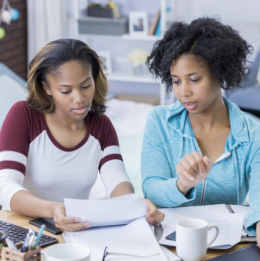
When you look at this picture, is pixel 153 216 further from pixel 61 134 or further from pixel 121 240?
pixel 61 134

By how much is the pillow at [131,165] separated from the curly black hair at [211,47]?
0.72 meters

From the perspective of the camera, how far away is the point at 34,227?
986 mm

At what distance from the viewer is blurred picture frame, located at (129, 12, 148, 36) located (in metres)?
3.74

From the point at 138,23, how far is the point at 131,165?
2105mm

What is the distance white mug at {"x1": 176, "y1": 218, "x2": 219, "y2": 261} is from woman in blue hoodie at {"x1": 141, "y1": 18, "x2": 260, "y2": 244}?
255 mm

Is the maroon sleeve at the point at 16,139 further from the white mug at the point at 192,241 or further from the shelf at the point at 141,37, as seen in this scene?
the shelf at the point at 141,37

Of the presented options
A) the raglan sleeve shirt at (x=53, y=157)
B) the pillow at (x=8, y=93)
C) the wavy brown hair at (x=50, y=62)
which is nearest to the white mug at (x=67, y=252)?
the raglan sleeve shirt at (x=53, y=157)

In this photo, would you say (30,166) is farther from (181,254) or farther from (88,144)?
(181,254)

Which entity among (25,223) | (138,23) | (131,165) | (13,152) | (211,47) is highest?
(211,47)

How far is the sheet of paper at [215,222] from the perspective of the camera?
3.02ft

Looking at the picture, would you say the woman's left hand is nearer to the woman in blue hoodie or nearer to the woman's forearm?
the woman in blue hoodie

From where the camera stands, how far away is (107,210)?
0.95 metres

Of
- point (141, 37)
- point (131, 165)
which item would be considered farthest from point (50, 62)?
point (141, 37)

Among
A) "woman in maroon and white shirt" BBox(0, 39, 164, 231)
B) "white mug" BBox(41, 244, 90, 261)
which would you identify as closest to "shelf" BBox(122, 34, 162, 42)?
"woman in maroon and white shirt" BBox(0, 39, 164, 231)
